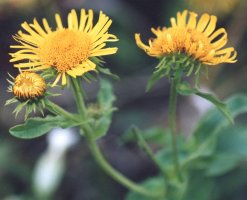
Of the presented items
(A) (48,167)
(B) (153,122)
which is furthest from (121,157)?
(A) (48,167)

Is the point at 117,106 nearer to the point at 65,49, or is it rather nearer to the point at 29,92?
the point at 65,49

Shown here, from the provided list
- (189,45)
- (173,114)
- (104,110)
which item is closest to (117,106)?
(104,110)

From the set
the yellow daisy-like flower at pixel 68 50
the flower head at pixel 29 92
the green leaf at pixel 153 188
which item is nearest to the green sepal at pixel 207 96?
the yellow daisy-like flower at pixel 68 50

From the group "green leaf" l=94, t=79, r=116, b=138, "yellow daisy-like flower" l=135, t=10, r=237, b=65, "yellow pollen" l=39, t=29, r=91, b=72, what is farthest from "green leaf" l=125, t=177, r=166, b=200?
"yellow pollen" l=39, t=29, r=91, b=72

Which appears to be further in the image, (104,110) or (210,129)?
(210,129)

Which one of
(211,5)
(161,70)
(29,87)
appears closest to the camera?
(29,87)

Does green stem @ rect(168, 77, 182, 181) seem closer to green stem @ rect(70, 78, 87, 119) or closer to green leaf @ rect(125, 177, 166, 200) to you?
green leaf @ rect(125, 177, 166, 200)
